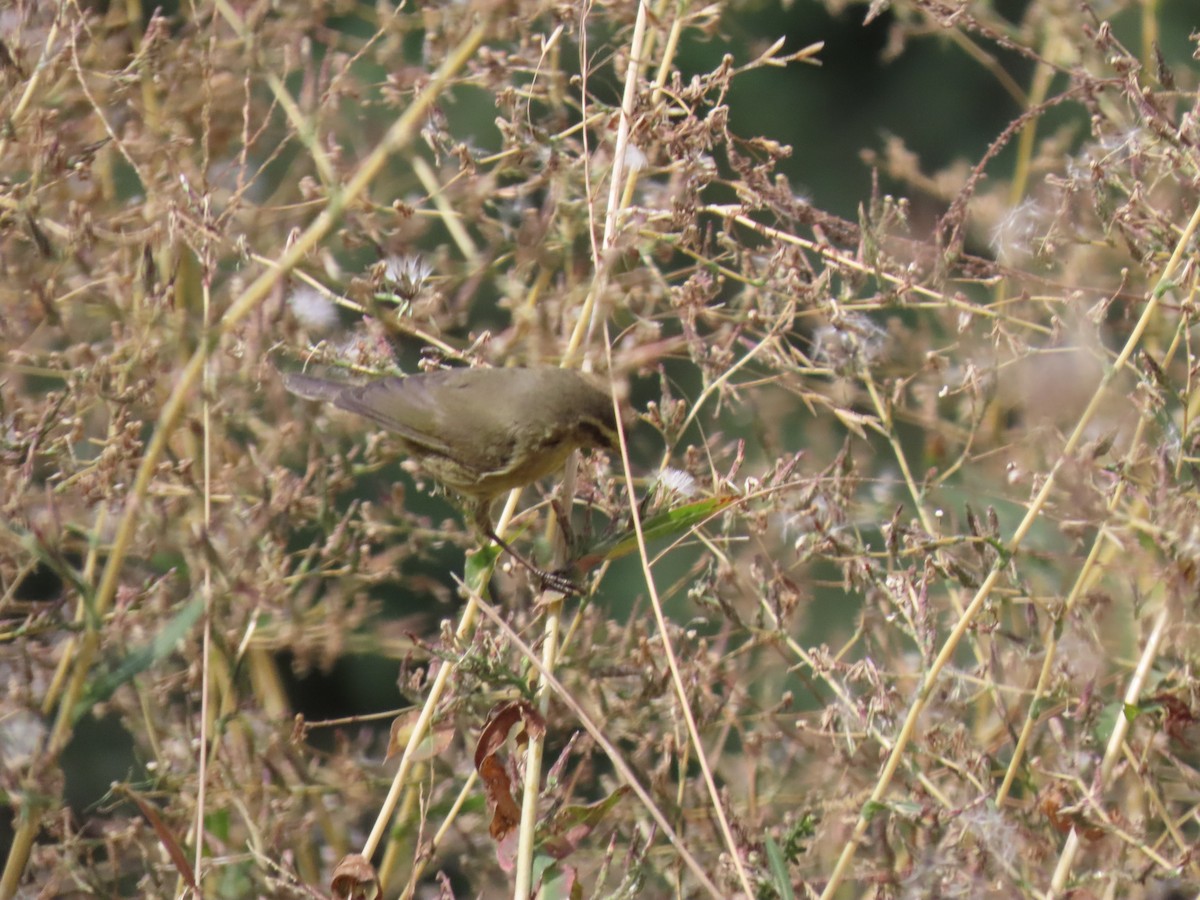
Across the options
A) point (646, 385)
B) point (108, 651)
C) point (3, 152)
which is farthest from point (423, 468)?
point (646, 385)

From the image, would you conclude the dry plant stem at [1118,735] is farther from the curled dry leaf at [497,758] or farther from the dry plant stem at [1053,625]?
the curled dry leaf at [497,758]

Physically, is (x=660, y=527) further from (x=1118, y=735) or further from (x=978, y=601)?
(x=1118, y=735)

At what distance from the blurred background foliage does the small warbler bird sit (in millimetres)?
52

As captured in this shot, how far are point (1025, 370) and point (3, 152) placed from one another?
1.10 m

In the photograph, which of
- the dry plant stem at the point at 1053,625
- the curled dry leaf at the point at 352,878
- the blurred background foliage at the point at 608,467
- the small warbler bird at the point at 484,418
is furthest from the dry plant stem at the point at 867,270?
the curled dry leaf at the point at 352,878

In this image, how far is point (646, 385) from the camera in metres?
3.81

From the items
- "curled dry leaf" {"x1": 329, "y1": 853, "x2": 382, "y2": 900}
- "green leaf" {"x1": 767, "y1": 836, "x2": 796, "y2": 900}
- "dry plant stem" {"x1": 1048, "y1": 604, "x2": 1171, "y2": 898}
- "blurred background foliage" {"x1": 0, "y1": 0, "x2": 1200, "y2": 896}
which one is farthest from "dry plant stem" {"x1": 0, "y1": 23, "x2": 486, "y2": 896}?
"dry plant stem" {"x1": 1048, "y1": 604, "x2": 1171, "y2": 898}

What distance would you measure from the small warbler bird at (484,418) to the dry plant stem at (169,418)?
306 mm

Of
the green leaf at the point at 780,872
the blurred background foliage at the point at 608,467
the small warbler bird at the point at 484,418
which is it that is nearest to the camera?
the green leaf at the point at 780,872

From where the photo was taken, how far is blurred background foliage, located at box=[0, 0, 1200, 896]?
4.26ft

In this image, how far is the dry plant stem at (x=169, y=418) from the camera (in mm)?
1255

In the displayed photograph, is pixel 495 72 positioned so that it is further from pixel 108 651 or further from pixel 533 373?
pixel 108 651

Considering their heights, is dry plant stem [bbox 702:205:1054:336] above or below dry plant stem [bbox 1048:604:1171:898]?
above

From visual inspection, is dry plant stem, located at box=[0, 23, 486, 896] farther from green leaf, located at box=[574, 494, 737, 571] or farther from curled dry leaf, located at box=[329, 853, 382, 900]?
green leaf, located at box=[574, 494, 737, 571]
